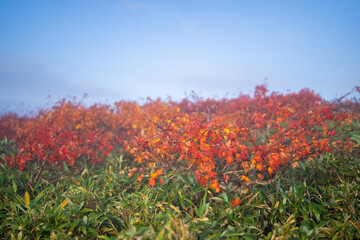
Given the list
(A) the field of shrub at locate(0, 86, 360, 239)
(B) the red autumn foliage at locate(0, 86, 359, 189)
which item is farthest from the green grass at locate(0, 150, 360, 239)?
(B) the red autumn foliage at locate(0, 86, 359, 189)

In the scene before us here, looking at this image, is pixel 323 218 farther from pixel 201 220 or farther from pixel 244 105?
pixel 244 105

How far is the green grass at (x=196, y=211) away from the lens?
140 inches

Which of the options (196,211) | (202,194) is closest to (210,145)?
(202,194)

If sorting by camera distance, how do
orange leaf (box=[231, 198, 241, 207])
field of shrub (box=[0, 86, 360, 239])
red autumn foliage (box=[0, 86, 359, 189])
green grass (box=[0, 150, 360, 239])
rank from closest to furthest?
green grass (box=[0, 150, 360, 239]) < field of shrub (box=[0, 86, 360, 239]) < orange leaf (box=[231, 198, 241, 207]) < red autumn foliage (box=[0, 86, 359, 189])

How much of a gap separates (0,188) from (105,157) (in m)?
2.87

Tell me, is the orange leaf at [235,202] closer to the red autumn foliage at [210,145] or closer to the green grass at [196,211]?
the green grass at [196,211]

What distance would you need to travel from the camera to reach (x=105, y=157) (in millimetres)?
7562

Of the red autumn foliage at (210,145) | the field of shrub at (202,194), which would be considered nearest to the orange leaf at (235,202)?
the field of shrub at (202,194)

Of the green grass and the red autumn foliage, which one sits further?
the red autumn foliage

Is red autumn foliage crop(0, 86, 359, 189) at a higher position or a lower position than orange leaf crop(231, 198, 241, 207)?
higher

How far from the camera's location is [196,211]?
3.86m

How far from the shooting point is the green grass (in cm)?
357

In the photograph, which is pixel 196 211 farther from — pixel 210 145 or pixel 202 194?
pixel 210 145

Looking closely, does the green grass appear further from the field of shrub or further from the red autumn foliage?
the red autumn foliage
